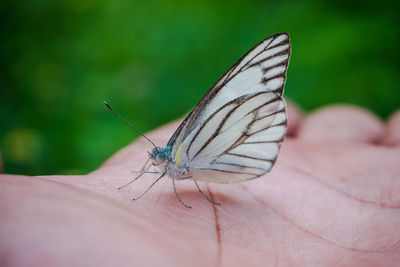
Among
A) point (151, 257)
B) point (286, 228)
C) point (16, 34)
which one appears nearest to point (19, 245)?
point (151, 257)

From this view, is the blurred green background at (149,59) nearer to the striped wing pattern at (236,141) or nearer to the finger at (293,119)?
the finger at (293,119)

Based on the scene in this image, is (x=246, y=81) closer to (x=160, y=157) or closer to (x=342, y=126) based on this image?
(x=160, y=157)

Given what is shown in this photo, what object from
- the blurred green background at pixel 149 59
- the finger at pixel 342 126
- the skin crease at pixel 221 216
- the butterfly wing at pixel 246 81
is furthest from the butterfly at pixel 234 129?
the blurred green background at pixel 149 59

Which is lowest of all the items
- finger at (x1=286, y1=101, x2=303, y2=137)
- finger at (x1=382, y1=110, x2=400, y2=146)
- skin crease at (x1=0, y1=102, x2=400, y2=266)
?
skin crease at (x1=0, y1=102, x2=400, y2=266)

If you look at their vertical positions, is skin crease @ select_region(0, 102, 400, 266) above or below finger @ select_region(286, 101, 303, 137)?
below

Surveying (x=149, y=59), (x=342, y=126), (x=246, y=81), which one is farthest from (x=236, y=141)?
(x=149, y=59)

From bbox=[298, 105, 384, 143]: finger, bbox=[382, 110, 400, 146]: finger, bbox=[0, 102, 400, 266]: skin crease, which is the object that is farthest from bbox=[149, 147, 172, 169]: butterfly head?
bbox=[382, 110, 400, 146]: finger

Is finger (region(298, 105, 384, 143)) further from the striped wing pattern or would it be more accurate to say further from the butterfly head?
the butterfly head
